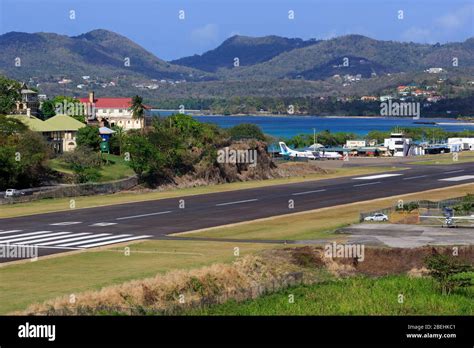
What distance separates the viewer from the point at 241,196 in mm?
89188

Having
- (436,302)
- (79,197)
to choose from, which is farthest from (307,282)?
(79,197)

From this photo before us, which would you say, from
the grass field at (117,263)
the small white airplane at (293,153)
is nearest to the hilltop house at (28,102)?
the small white airplane at (293,153)

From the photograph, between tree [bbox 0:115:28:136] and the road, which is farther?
tree [bbox 0:115:28:136]

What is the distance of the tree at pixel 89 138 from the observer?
10831cm

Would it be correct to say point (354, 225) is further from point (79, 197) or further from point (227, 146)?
point (227, 146)

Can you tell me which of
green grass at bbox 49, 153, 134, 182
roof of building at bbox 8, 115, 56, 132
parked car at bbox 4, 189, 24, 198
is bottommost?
parked car at bbox 4, 189, 24, 198

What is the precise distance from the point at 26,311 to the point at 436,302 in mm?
17521

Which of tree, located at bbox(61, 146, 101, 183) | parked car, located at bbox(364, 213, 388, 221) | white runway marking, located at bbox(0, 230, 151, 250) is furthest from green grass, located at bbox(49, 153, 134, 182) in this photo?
parked car, located at bbox(364, 213, 388, 221)

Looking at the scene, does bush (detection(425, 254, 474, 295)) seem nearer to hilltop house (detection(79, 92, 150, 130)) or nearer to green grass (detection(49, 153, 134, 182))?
green grass (detection(49, 153, 134, 182))

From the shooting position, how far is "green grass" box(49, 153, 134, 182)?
94812 mm

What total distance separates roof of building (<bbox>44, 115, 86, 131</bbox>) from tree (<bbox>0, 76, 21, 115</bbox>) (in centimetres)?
972

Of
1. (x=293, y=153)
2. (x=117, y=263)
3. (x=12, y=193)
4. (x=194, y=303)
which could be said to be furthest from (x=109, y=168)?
(x=293, y=153)

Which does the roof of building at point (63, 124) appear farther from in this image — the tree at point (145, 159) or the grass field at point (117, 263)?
the grass field at point (117, 263)
